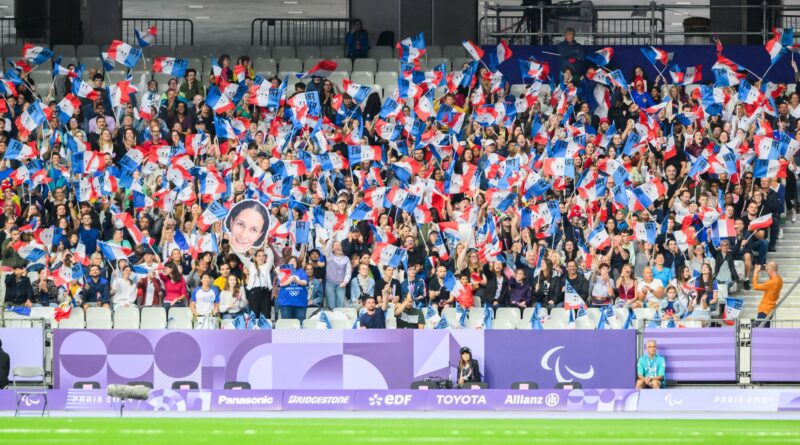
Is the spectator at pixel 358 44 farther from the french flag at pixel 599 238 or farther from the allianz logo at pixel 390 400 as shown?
the allianz logo at pixel 390 400

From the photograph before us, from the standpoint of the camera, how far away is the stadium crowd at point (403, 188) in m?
28.9

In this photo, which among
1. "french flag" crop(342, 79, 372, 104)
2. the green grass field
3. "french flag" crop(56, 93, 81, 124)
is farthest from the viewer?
"french flag" crop(342, 79, 372, 104)

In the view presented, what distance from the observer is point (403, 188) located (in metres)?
30.8

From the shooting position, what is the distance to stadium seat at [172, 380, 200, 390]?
27.3 m

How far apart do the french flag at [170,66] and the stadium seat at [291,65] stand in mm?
3036

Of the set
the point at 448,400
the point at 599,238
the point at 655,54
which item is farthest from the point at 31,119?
the point at 655,54

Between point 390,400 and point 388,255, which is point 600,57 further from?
point 390,400

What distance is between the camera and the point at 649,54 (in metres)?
35.0

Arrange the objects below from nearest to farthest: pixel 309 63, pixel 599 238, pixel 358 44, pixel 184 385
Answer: pixel 184 385 → pixel 599 238 → pixel 309 63 → pixel 358 44

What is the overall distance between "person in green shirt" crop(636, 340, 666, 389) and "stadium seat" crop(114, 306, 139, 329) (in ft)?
30.5

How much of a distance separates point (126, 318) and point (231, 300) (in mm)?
1993

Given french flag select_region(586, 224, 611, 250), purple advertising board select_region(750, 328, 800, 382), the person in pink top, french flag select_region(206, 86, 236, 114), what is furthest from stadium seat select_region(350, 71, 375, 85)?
purple advertising board select_region(750, 328, 800, 382)

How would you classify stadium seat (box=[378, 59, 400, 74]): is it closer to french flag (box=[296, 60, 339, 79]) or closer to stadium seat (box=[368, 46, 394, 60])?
stadium seat (box=[368, 46, 394, 60])

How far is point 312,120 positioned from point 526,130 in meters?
4.73
